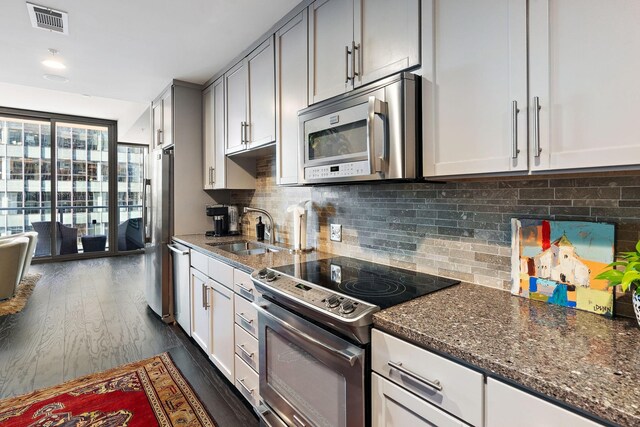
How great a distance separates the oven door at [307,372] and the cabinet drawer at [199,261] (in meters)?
0.91

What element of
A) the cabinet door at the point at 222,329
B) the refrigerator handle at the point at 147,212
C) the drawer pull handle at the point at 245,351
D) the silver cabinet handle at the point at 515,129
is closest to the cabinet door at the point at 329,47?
the silver cabinet handle at the point at 515,129

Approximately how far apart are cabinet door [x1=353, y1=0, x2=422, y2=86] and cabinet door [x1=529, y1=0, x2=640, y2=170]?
0.46 meters

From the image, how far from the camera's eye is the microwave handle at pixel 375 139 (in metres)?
1.37

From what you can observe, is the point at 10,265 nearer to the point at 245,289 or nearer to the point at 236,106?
the point at 236,106

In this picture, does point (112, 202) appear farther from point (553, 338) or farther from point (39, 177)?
point (553, 338)

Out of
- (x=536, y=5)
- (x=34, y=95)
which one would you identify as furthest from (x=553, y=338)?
(x=34, y=95)

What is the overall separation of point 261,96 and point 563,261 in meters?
2.07

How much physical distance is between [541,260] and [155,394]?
233 centimetres

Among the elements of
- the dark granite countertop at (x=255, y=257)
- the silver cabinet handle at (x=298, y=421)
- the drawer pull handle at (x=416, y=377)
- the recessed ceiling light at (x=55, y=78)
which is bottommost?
the silver cabinet handle at (x=298, y=421)

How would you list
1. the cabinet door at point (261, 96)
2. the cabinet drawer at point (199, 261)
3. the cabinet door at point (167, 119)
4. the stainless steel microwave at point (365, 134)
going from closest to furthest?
the stainless steel microwave at point (365, 134) → the cabinet door at point (261, 96) → the cabinet drawer at point (199, 261) → the cabinet door at point (167, 119)

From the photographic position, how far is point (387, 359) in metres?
1.06

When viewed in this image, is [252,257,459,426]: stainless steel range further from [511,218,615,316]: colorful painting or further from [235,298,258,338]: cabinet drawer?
[511,218,615,316]: colorful painting

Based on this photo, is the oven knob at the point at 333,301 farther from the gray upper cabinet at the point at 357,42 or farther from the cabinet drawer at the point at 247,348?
the gray upper cabinet at the point at 357,42

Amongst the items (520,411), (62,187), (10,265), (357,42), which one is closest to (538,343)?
(520,411)
